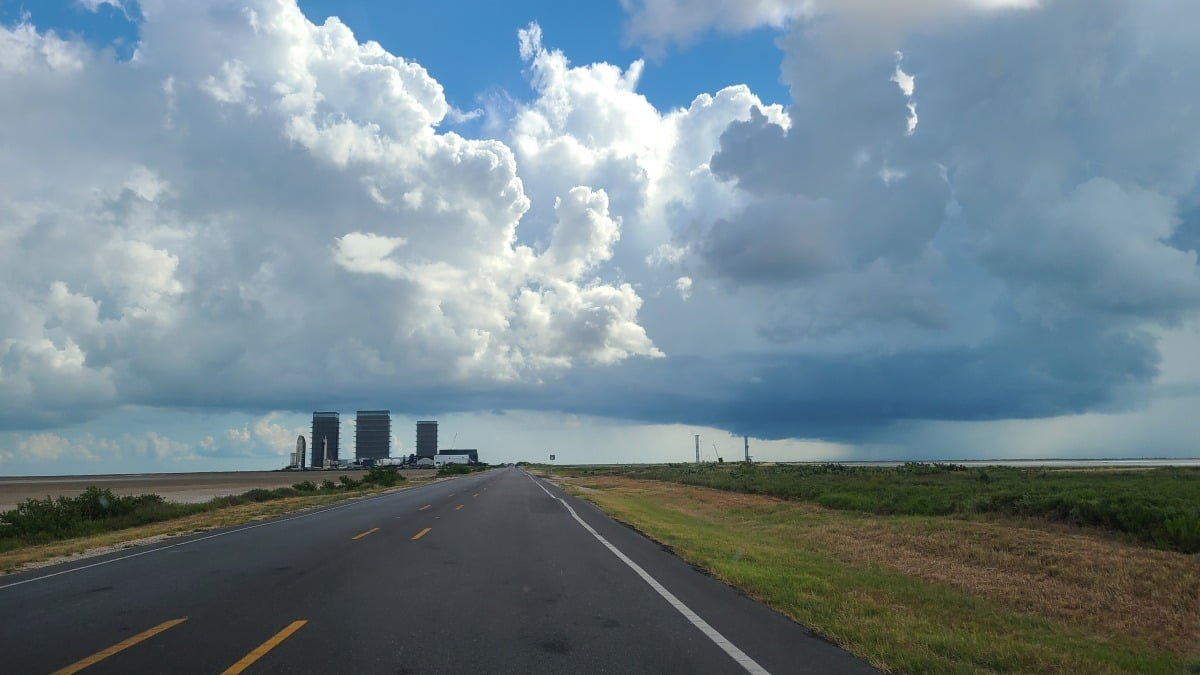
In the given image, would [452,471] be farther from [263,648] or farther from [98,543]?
[263,648]

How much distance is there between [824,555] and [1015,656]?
11385mm

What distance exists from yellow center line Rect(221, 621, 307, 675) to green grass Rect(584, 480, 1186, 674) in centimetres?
605

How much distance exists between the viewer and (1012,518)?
25438 mm

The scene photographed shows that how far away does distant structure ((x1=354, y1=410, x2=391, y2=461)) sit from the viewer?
191 metres

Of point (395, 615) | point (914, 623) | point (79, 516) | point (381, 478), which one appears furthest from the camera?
point (381, 478)

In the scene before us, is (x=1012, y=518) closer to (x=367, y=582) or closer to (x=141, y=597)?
(x=367, y=582)

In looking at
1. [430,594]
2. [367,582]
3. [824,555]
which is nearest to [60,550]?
[367,582]

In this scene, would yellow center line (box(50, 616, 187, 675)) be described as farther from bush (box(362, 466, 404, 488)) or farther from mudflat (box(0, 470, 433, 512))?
bush (box(362, 466, 404, 488))

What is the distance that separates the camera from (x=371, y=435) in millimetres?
192000

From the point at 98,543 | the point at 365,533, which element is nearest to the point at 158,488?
the point at 98,543

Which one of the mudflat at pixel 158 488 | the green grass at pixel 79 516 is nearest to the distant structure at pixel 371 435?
the mudflat at pixel 158 488

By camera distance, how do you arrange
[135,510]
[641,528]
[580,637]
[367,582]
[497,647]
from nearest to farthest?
[497,647] → [580,637] → [367,582] → [641,528] → [135,510]

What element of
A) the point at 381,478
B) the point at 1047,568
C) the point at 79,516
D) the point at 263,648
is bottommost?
the point at 381,478

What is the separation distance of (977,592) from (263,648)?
12.1 metres
